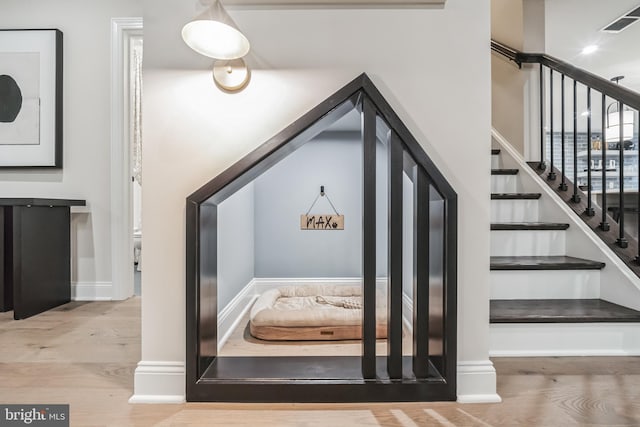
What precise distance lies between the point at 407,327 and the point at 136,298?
2.11 metres

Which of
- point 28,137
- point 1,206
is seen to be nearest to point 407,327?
point 1,206

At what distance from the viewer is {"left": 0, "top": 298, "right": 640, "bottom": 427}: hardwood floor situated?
1.12 meters

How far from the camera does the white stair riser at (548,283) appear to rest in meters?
1.78

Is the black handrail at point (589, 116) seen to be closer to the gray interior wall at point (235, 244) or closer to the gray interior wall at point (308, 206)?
the gray interior wall at point (308, 206)

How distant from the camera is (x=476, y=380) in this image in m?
1.27

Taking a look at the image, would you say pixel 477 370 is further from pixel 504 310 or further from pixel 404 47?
pixel 404 47

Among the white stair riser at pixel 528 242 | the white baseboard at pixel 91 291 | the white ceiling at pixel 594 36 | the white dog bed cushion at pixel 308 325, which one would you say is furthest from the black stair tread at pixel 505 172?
the white baseboard at pixel 91 291

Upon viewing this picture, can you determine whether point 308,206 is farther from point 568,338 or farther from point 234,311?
point 568,338

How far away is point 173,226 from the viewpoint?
1.27 m

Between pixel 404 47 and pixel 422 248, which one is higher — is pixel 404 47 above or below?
above

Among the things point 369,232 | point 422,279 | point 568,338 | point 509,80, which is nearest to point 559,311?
point 568,338

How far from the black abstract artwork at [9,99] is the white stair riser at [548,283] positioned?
3.39 meters

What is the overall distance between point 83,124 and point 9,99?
20.3 inches

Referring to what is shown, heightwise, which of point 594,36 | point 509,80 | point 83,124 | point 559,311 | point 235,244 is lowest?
point 559,311
